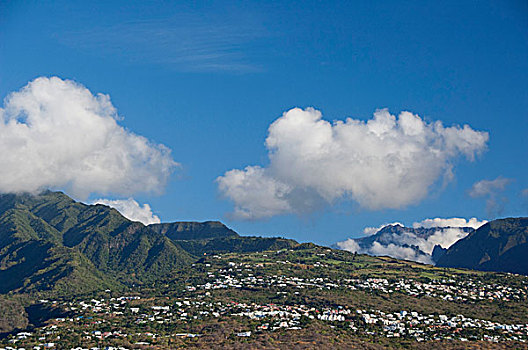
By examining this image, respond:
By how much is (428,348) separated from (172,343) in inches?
2746

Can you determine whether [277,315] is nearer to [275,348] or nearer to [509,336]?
[275,348]

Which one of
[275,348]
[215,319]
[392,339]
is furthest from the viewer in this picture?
[215,319]

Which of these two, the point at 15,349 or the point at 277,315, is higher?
the point at 277,315

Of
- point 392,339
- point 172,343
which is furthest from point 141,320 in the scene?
point 392,339

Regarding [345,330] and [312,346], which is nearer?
[312,346]

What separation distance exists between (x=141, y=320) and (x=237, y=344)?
50744 millimetres

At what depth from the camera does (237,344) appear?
6363 inches

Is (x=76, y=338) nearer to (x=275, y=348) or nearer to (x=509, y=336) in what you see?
(x=275, y=348)

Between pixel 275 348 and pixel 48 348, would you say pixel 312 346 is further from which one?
pixel 48 348

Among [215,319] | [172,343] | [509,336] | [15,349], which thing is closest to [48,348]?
[15,349]

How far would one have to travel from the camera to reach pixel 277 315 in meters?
199

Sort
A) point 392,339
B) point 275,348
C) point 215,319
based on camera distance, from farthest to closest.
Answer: point 215,319 < point 392,339 < point 275,348

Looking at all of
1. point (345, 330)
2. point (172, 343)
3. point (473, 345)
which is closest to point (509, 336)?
point (473, 345)

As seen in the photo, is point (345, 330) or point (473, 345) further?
point (345, 330)
